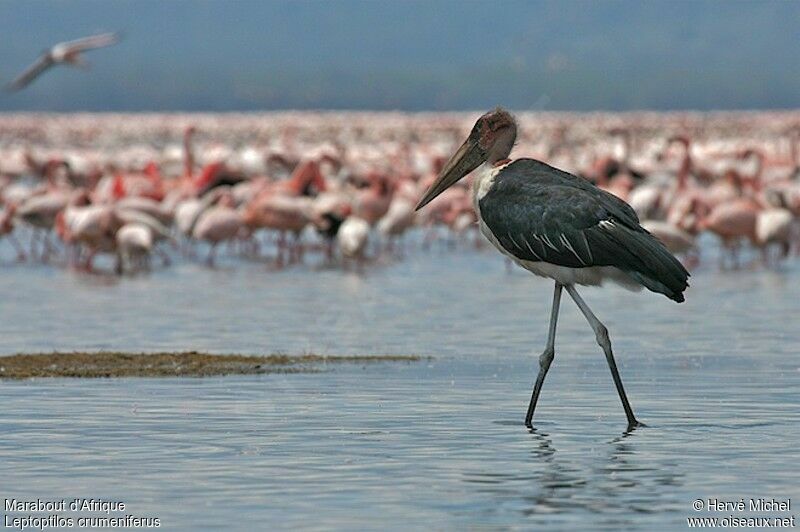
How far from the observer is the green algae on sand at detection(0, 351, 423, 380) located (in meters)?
11.2

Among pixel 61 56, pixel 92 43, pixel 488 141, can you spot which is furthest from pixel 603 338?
pixel 61 56

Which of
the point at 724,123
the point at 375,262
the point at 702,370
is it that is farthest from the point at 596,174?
the point at 724,123

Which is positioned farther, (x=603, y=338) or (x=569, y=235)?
(x=603, y=338)

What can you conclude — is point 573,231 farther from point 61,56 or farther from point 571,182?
point 61,56

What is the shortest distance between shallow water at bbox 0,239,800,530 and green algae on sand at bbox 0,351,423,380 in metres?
0.29

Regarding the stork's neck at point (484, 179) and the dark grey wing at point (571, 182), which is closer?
the dark grey wing at point (571, 182)

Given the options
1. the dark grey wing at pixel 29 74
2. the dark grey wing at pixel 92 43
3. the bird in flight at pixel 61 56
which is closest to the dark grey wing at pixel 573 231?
the dark grey wing at pixel 29 74

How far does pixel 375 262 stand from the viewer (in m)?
22.0

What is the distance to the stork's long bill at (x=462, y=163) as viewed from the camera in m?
9.88

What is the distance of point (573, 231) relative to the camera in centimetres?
912

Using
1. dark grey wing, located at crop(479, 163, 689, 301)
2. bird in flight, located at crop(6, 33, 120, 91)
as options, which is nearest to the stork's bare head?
dark grey wing, located at crop(479, 163, 689, 301)

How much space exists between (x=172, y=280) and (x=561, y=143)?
29764 mm

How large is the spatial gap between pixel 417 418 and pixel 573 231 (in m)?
1.18

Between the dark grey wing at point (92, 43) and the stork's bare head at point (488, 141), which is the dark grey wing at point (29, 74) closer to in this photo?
the dark grey wing at point (92, 43)
